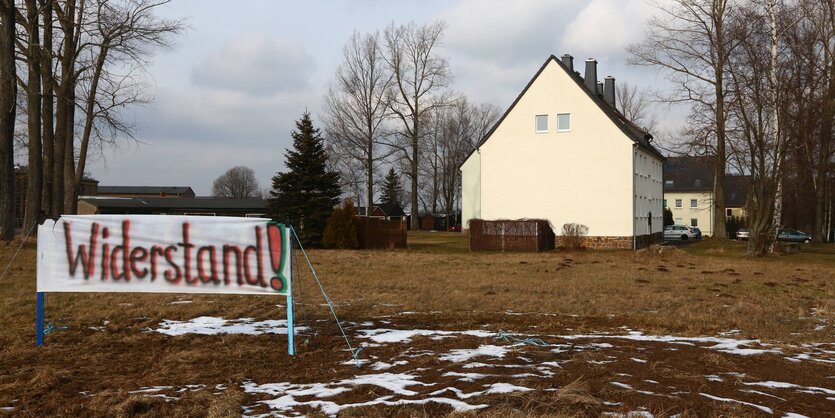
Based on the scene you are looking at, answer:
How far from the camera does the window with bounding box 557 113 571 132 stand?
1372 inches

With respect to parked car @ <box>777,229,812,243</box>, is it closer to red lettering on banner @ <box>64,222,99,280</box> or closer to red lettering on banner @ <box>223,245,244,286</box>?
red lettering on banner @ <box>223,245,244,286</box>

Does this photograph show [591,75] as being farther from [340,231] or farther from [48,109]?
[48,109]

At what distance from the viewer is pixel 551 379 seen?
17.7ft

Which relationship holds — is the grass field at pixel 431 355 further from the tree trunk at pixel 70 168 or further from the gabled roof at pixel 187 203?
the gabled roof at pixel 187 203

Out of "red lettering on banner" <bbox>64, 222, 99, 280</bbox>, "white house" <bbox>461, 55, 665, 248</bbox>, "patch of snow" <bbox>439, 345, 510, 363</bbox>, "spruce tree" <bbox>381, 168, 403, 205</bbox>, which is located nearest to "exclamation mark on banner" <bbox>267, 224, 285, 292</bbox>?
"patch of snow" <bbox>439, 345, 510, 363</bbox>

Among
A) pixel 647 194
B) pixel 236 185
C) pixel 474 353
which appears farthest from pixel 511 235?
pixel 236 185

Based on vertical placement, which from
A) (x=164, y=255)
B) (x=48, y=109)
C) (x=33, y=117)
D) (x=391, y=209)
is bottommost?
(x=164, y=255)

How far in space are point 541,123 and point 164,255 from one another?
30.5m

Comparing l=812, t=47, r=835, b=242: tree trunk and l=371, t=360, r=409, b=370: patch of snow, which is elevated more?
l=812, t=47, r=835, b=242: tree trunk

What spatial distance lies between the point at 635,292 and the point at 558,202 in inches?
888

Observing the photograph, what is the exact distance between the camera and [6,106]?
2014cm

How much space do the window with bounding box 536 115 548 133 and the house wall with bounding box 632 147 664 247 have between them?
483 centimetres

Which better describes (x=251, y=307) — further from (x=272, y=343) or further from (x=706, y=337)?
(x=706, y=337)

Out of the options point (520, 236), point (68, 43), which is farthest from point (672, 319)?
point (68, 43)
